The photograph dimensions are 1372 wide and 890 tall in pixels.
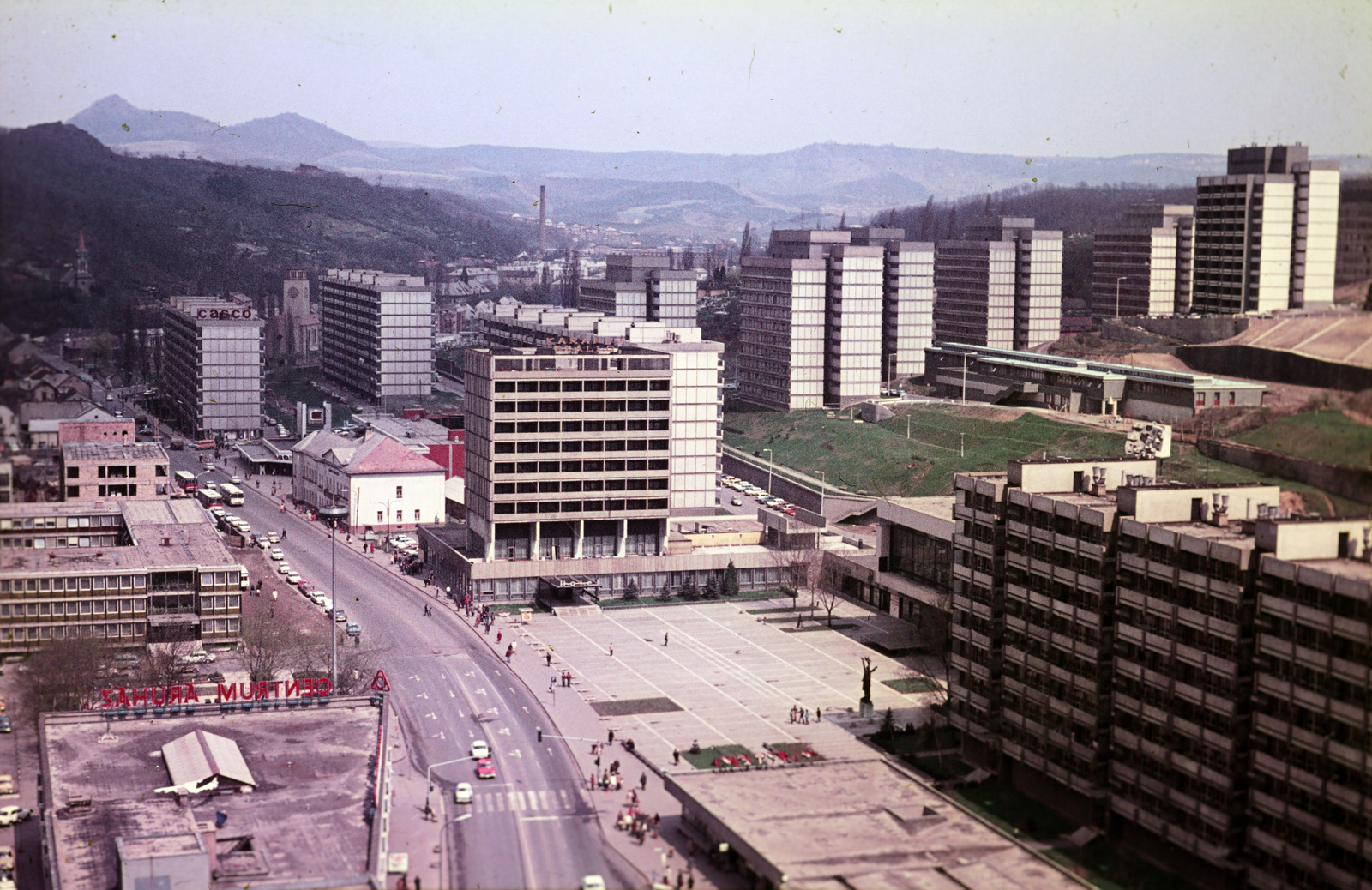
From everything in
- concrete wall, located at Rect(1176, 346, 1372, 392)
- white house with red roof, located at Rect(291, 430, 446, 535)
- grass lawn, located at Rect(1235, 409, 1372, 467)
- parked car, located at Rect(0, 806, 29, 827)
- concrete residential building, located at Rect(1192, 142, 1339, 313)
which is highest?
concrete residential building, located at Rect(1192, 142, 1339, 313)

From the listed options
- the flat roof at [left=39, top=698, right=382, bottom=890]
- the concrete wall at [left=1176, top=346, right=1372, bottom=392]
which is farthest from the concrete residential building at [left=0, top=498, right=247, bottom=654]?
the concrete wall at [left=1176, top=346, right=1372, bottom=392]

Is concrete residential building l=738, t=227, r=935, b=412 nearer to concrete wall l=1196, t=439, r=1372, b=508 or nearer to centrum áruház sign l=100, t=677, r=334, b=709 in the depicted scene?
concrete wall l=1196, t=439, r=1372, b=508

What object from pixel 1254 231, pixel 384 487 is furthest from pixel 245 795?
pixel 1254 231

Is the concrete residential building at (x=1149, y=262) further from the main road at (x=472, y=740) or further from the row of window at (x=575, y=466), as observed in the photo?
the main road at (x=472, y=740)

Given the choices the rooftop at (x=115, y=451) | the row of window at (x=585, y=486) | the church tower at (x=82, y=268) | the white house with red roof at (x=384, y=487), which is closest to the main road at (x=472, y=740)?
the white house with red roof at (x=384, y=487)

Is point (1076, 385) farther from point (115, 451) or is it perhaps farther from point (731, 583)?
point (115, 451)

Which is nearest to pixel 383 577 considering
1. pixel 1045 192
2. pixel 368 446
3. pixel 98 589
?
pixel 368 446
